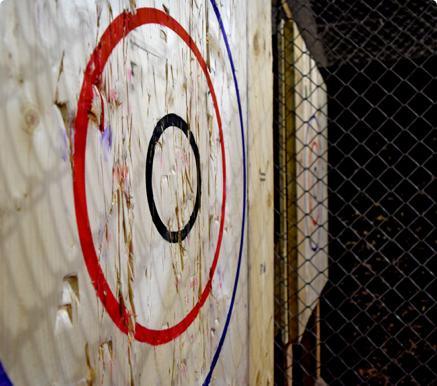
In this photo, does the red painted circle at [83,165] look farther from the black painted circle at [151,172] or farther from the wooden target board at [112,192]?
the black painted circle at [151,172]

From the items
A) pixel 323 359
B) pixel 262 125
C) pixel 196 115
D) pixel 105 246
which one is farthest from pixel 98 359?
pixel 323 359

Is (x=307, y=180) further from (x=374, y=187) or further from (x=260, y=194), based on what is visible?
(x=374, y=187)

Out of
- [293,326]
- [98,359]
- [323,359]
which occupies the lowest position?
[323,359]

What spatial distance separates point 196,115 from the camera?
2.82 ft

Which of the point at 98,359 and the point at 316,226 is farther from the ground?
the point at 98,359

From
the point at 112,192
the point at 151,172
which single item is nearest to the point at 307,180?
the point at 151,172

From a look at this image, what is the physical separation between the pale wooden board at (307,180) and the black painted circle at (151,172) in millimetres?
1178

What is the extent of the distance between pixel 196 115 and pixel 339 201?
9.78ft

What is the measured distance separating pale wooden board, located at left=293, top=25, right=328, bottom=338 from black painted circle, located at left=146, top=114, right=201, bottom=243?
1178mm

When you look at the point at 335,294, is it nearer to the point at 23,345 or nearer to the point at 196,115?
the point at 196,115

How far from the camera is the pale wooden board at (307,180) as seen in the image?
78.2 inches

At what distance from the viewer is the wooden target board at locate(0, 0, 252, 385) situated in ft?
1.43

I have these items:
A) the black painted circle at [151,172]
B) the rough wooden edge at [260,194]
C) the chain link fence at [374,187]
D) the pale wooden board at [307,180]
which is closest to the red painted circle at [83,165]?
the black painted circle at [151,172]

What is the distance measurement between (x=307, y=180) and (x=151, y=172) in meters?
1.59
